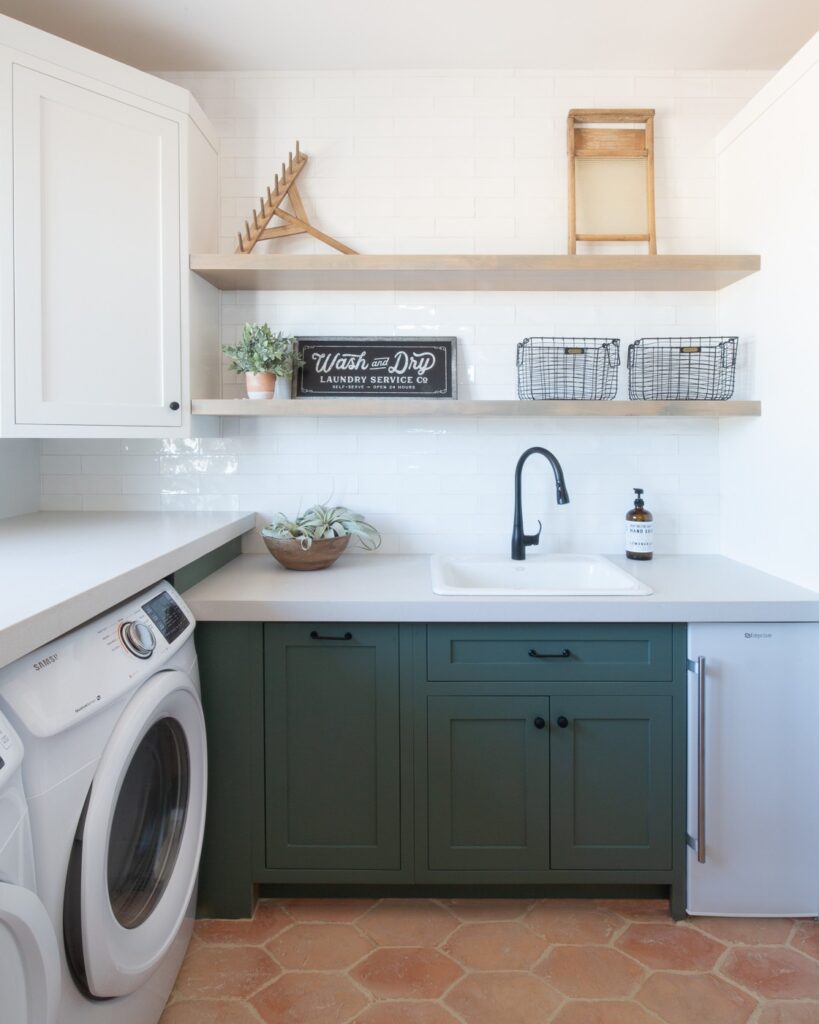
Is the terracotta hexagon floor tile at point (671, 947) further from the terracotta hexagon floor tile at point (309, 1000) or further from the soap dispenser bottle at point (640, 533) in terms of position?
the soap dispenser bottle at point (640, 533)

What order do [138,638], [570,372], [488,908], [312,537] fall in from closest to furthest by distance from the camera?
[138,638]
[488,908]
[312,537]
[570,372]

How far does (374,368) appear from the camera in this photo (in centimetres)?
243

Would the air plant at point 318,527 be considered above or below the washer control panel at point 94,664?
above

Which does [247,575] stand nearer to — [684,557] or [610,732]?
[610,732]

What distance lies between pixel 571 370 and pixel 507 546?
0.66 meters

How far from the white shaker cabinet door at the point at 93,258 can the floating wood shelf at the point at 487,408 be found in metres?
0.24

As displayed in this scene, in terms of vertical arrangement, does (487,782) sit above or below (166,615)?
below

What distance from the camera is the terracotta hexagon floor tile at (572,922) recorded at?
6.00ft

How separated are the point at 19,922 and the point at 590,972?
140 cm

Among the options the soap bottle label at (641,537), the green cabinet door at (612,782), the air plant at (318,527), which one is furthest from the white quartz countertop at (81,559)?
the soap bottle label at (641,537)

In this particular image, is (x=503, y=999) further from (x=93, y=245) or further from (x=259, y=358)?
(x=93, y=245)

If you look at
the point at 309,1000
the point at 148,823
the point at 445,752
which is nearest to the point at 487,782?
the point at 445,752

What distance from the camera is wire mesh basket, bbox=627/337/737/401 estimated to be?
2.24 meters

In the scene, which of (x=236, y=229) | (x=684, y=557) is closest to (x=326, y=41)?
(x=236, y=229)
